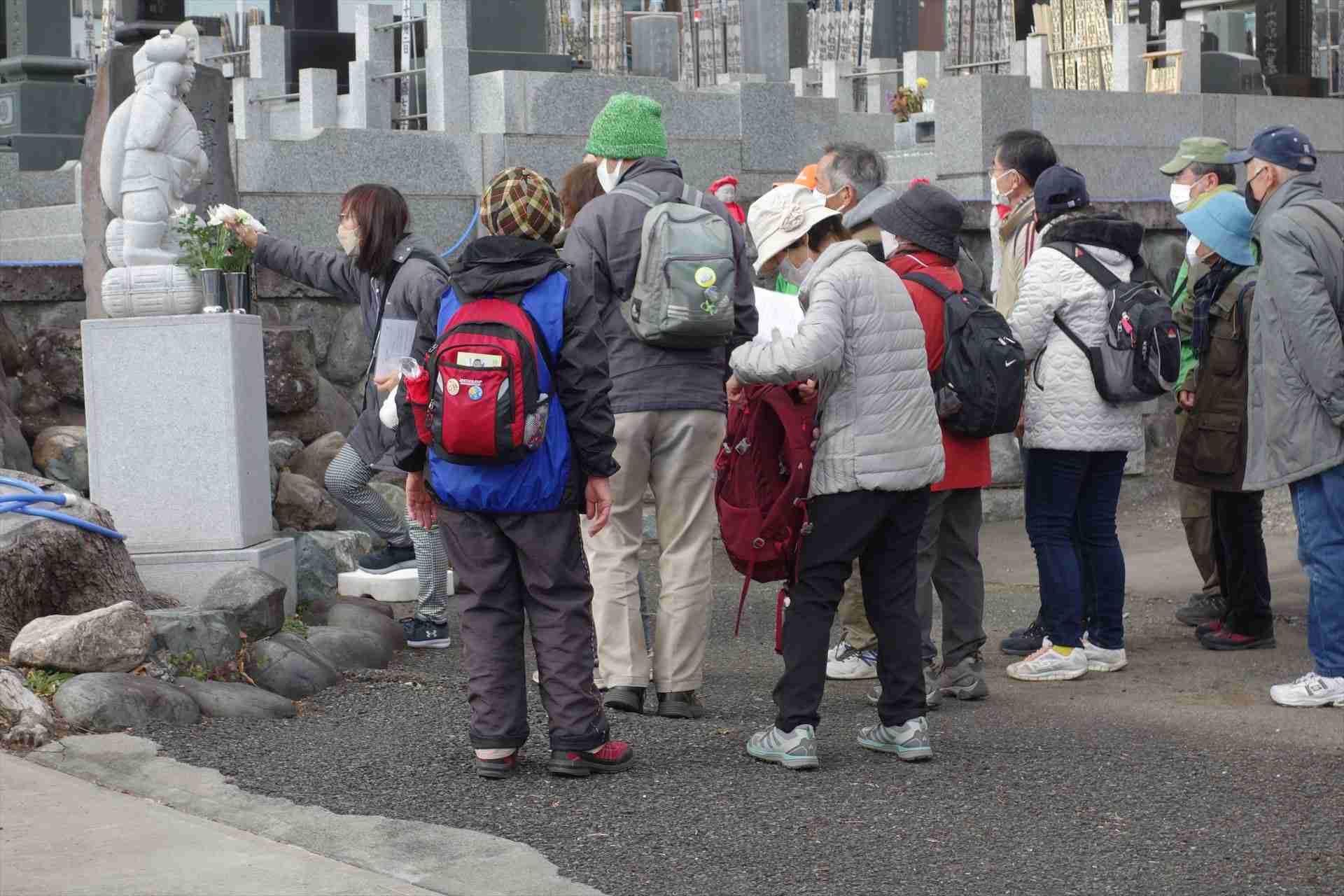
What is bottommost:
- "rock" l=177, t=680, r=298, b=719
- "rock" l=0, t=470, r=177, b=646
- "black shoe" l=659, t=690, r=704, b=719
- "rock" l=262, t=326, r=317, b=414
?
"black shoe" l=659, t=690, r=704, b=719

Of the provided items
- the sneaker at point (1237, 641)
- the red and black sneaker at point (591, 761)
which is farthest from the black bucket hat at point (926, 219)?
the sneaker at point (1237, 641)

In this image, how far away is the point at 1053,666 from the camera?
5953 millimetres

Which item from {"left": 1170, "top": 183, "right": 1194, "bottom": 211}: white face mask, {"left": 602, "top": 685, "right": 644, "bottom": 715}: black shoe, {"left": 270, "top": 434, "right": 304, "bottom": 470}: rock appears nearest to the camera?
{"left": 602, "top": 685, "right": 644, "bottom": 715}: black shoe

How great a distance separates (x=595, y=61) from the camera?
22219 millimetres

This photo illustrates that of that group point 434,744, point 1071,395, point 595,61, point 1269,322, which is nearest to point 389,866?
point 434,744

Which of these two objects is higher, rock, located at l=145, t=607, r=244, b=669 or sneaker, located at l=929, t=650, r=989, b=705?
rock, located at l=145, t=607, r=244, b=669

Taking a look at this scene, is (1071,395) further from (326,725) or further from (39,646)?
(39,646)

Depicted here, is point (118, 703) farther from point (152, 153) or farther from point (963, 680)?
point (152, 153)

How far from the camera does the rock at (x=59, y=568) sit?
18.2 feet

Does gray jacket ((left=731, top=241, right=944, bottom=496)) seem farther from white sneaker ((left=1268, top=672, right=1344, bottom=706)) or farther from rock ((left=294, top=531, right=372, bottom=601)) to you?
rock ((left=294, top=531, right=372, bottom=601))

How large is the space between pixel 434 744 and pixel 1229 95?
13243 millimetres

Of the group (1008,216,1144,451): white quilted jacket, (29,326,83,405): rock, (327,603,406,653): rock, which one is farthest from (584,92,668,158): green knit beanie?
(29,326,83,405): rock

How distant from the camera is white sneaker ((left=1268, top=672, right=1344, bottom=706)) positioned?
548cm

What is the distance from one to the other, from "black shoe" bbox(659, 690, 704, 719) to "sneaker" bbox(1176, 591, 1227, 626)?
8.63 ft
